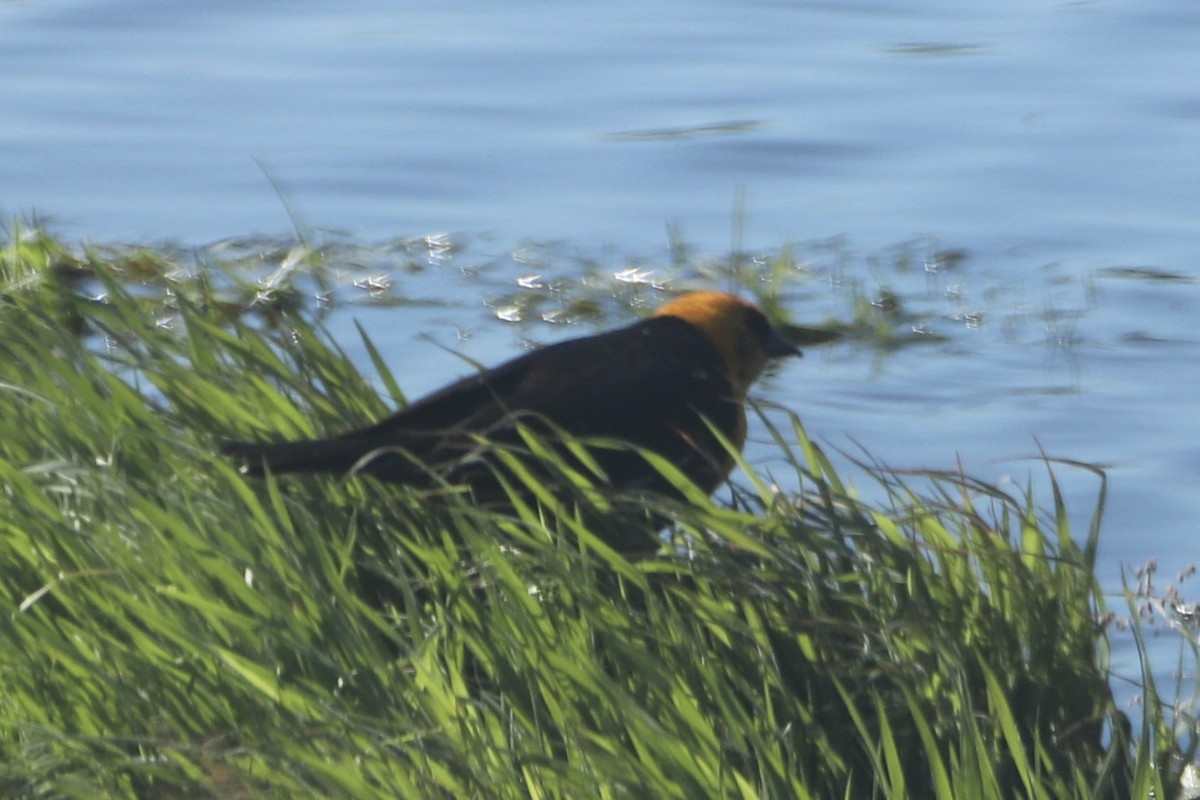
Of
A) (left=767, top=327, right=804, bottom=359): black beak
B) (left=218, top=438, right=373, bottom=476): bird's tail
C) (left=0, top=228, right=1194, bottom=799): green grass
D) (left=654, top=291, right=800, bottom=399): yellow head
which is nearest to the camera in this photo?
(left=0, top=228, right=1194, bottom=799): green grass

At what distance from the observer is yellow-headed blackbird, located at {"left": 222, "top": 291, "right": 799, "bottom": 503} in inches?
148

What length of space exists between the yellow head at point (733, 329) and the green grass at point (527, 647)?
2.71 ft

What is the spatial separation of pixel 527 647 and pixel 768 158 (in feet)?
20.2

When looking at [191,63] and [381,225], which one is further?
[191,63]

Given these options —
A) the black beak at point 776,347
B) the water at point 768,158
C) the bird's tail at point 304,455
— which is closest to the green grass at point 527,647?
the bird's tail at point 304,455

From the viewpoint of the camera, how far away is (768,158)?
924 cm

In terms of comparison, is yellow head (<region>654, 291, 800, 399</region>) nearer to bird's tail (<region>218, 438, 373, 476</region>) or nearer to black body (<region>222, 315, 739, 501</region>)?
black body (<region>222, 315, 739, 501</region>)

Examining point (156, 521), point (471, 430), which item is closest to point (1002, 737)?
point (471, 430)

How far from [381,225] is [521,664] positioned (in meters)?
5.36

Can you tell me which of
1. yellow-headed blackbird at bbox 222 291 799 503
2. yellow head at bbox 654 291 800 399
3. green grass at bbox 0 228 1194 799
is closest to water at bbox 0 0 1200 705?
yellow head at bbox 654 291 800 399

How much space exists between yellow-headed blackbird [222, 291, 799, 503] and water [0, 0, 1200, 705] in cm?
186

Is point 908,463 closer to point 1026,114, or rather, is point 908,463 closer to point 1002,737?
point 1002,737

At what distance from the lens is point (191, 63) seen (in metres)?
10.6

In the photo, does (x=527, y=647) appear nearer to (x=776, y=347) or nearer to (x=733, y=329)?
(x=733, y=329)
